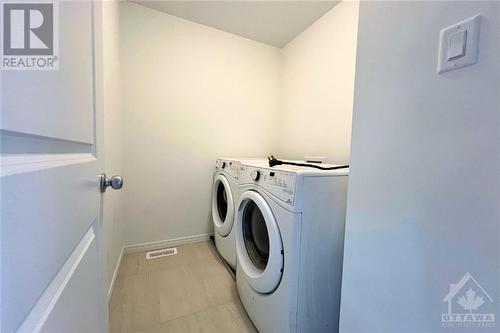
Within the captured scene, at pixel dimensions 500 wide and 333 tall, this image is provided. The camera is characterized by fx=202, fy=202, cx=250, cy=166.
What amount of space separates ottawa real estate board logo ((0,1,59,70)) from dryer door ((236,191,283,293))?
0.83 m

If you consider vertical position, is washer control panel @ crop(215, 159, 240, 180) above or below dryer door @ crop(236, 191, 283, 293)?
above

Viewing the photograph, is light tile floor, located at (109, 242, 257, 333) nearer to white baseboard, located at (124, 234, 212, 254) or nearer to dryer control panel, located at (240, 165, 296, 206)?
white baseboard, located at (124, 234, 212, 254)

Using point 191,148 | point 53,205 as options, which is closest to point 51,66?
point 53,205

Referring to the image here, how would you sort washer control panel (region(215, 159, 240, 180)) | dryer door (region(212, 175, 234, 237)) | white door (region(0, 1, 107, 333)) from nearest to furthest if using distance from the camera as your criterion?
white door (region(0, 1, 107, 333)), washer control panel (region(215, 159, 240, 180)), dryer door (region(212, 175, 234, 237))

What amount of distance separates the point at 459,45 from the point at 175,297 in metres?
1.68

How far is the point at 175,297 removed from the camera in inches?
51.3

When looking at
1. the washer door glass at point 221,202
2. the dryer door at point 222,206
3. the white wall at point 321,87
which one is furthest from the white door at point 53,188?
the white wall at point 321,87

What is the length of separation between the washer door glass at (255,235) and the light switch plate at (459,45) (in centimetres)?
91

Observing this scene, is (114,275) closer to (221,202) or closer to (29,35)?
(221,202)

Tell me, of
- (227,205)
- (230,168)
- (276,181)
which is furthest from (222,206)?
(276,181)

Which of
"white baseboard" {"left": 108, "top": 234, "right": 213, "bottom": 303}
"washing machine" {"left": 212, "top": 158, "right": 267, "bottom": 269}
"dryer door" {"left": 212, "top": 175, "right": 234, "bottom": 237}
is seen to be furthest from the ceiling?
"white baseboard" {"left": 108, "top": 234, "right": 213, "bottom": 303}

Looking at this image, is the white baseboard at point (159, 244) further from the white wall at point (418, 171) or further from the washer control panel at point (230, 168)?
the white wall at point (418, 171)

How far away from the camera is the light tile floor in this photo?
110 centimetres

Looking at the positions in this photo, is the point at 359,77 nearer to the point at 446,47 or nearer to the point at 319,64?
the point at 446,47
